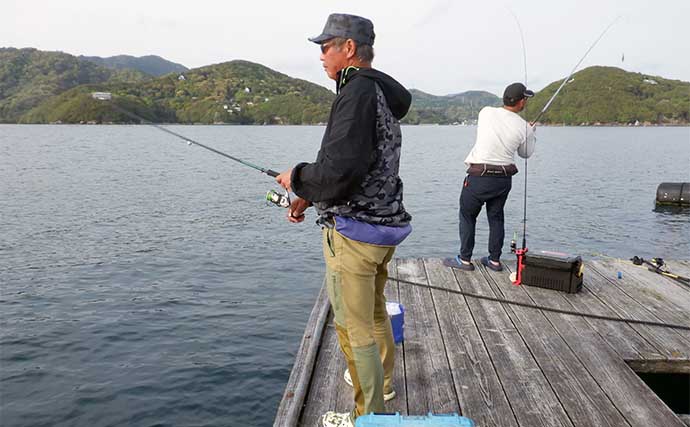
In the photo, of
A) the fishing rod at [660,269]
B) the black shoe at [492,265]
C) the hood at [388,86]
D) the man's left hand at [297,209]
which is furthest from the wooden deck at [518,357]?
the hood at [388,86]

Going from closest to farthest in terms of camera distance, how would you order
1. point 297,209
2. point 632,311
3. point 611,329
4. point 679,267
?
point 297,209 < point 611,329 < point 632,311 < point 679,267

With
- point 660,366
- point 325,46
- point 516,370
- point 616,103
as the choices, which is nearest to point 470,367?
point 516,370

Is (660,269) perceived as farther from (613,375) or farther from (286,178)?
(286,178)

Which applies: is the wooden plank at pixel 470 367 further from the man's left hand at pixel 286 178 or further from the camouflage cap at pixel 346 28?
the camouflage cap at pixel 346 28

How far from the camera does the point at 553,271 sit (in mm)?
5746

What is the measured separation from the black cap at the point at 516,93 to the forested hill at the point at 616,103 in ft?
450

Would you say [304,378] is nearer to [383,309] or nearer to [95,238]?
[383,309]

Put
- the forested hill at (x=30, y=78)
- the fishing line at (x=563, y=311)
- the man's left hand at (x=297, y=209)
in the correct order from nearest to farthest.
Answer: the man's left hand at (x=297, y=209), the fishing line at (x=563, y=311), the forested hill at (x=30, y=78)

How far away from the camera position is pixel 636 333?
15.2 feet

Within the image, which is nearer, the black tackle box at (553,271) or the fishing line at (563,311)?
the fishing line at (563,311)

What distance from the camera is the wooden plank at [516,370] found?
10.9 feet

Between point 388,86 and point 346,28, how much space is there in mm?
360

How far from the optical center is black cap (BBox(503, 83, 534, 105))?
5668 millimetres

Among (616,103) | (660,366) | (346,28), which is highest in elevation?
(616,103)
